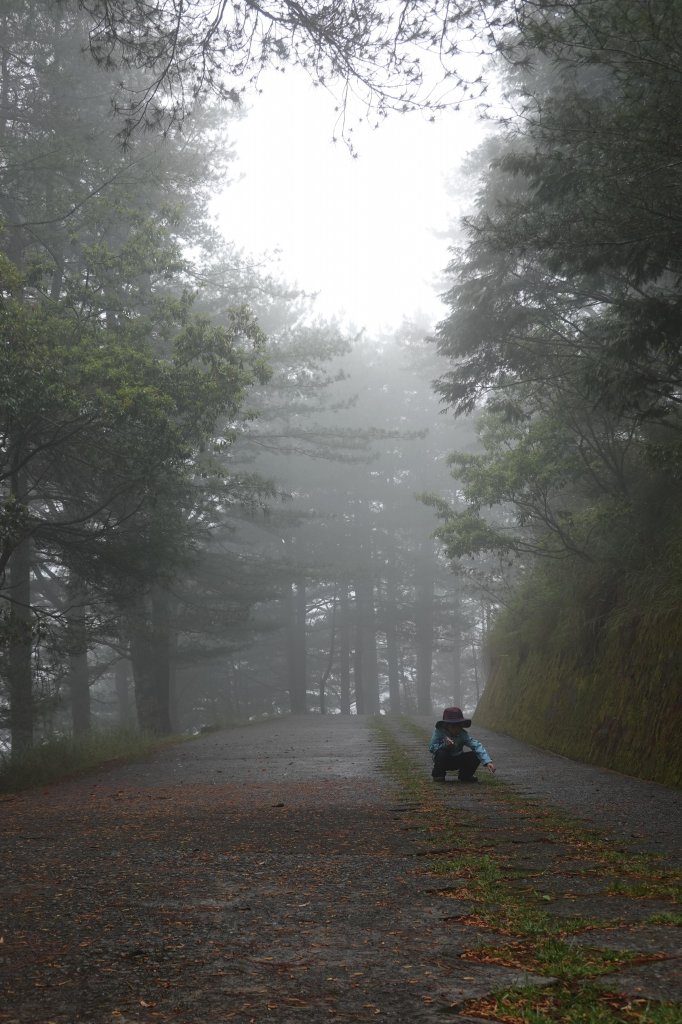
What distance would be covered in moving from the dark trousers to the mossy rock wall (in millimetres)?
2062

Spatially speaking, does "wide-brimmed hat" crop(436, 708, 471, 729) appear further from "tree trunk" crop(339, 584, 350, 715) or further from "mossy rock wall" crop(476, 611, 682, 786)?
"tree trunk" crop(339, 584, 350, 715)

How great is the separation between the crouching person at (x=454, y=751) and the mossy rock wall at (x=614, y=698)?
2.02 metres

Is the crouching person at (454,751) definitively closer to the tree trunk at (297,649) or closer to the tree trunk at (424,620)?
the tree trunk at (297,649)

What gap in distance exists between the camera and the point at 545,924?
10.9 feet

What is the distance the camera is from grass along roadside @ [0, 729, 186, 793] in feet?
36.8

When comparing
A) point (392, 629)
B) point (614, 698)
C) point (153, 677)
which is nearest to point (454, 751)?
point (614, 698)

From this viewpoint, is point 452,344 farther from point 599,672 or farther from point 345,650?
point 345,650

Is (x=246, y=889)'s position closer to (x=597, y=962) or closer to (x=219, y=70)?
(x=597, y=962)

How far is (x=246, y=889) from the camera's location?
13.6 ft

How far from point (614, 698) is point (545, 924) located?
8.24m

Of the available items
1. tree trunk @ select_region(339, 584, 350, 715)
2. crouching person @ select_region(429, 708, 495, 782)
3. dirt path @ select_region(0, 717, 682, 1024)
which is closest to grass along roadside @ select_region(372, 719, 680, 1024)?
dirt path @ select_region(0, 717, 682, 1024)

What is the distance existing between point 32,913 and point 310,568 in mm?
27507

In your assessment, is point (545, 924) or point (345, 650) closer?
point (545, 924)

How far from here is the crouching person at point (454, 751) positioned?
30.0 ft
